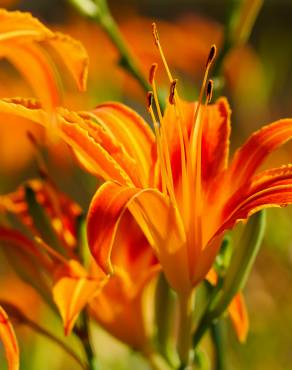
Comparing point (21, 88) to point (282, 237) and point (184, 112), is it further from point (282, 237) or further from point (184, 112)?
point (184, 112)

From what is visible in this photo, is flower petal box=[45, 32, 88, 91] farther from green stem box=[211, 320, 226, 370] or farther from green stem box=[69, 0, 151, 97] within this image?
green stem box=[211, 320, 226, 370]

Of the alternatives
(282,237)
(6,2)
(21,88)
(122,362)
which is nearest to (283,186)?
(282,237)

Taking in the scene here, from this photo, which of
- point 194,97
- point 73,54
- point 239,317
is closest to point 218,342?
point 239,317

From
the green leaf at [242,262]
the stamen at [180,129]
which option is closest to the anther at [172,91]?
the stamen at [180,129]

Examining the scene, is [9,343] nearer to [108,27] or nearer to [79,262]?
[79,262]

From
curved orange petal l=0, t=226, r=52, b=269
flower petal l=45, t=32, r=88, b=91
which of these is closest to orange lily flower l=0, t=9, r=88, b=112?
flower petal l=45, t=32, r=88, b=91
